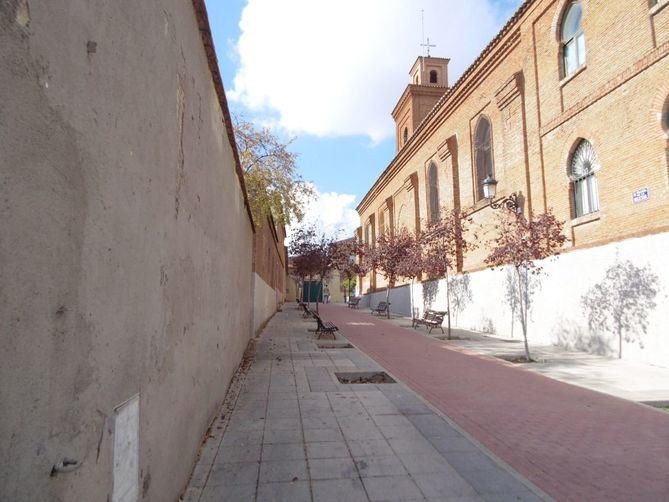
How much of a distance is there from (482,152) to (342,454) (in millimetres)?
17312

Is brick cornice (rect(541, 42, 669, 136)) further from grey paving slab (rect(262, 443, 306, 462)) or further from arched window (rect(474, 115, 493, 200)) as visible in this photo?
grey paving slab (rect(262, 443, 306, 462))

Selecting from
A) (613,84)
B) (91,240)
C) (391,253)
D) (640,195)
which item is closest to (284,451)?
(91,240)

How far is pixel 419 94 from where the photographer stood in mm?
34031

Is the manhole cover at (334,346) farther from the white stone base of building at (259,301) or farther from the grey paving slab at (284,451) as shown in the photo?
the grey paving slab at (284,451)

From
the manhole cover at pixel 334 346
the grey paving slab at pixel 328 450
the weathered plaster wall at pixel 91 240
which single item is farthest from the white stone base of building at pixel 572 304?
the weathered plaster wall at pixel 91 240

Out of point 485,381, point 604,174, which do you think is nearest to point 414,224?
point 604,174

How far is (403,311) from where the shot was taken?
26984mm

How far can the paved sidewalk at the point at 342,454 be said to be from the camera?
349cm

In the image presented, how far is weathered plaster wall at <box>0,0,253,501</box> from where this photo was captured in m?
1.20

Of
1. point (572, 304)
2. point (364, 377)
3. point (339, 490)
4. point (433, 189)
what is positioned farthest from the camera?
point (433, 189)

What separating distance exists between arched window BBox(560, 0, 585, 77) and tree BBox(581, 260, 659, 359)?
6233 millimetres

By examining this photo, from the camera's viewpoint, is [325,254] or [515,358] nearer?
[515,358]

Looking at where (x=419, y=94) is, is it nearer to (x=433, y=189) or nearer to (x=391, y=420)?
(x=433, y=189)

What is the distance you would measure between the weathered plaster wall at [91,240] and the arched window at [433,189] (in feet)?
72.5
